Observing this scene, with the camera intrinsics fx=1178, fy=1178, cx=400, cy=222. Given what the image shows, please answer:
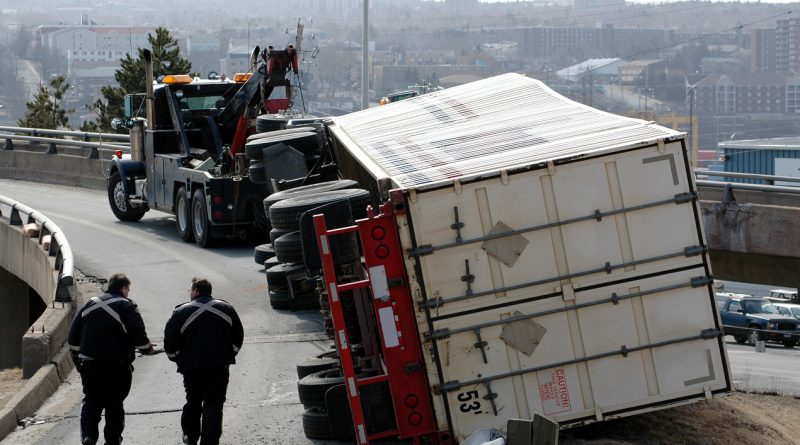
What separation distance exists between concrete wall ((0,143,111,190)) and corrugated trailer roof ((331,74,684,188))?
61.9ft

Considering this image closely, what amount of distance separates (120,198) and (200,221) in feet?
14.4

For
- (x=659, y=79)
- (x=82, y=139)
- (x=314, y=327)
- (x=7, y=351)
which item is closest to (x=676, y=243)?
(x=314, y=327)

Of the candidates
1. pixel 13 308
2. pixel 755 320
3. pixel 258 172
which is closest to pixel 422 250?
pixel 258 172

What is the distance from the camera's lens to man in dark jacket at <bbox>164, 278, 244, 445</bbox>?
912 centimetres

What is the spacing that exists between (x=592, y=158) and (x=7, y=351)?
17607mm

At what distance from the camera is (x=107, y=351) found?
9195mm

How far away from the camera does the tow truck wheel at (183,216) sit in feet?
70.5

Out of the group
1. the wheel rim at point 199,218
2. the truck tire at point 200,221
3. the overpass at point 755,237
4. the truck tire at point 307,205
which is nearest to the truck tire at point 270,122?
the truck tire at point 200,221

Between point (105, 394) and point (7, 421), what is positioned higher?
point (105, 394)

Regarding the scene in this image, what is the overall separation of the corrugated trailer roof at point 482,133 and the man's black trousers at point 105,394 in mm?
2693

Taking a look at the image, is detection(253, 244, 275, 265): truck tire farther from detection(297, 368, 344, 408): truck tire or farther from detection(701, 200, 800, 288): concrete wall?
detection(701, 200, 800, 288): concrete wall

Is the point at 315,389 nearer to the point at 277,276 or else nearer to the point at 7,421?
the point at 7,421

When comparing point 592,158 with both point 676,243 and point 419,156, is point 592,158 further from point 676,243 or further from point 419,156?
point 419,156

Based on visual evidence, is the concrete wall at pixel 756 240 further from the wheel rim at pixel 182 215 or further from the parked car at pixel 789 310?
the parked car at pixel 789 310
